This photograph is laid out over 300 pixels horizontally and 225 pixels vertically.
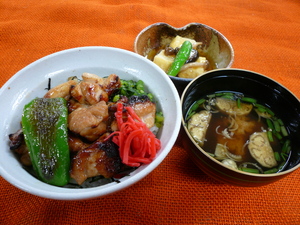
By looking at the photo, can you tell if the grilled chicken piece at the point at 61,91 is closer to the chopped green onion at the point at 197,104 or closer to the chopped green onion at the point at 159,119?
the chopped green onion at the point at 159,119

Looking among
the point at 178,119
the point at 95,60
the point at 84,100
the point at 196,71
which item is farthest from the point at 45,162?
the point at 196,71

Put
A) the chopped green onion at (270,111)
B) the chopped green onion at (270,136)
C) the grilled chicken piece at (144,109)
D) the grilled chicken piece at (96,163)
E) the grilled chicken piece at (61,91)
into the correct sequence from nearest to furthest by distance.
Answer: the grilled chicken piece at (96,163), the grilled chicken piece at (144,109), the grilled chicken piece at (61,91), the chopped green onion at (270,136), the chopped green onion at (270,111)

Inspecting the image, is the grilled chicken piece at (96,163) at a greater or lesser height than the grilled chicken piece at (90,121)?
lesser

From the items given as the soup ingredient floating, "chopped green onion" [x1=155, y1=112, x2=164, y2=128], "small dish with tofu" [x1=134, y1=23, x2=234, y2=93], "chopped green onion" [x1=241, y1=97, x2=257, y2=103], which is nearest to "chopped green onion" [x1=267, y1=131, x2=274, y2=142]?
the soup ingredient floating

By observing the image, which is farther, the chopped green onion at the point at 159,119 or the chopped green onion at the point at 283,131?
the chopped green onion at the point at 283,131

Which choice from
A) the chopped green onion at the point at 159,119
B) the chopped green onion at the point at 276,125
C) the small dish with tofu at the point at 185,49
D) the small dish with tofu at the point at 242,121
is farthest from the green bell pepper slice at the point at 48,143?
the chopped green onion at the point at 276,125
